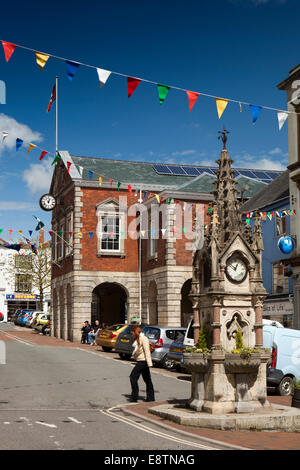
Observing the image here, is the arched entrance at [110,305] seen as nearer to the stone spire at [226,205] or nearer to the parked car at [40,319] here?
the parked car at [40,319]

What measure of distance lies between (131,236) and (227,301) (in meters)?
26.4

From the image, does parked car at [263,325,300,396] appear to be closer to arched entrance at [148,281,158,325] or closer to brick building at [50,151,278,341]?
brick building at [50,151,278,341]

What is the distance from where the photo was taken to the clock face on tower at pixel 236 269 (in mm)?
11453

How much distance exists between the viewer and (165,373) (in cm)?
1992

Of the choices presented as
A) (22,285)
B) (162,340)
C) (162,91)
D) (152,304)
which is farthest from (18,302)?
(162,91)

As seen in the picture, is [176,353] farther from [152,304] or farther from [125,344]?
[152,304]

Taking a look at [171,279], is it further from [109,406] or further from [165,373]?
[109,406]

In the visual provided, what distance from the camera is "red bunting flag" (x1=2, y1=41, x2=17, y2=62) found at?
12239 millimetres

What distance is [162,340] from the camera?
21.9 m

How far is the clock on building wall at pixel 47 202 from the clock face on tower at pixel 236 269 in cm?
2963

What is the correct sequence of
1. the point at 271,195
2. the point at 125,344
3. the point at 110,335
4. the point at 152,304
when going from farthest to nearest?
the point at 152,304, the point at 271,195, the point at 110,335, the point at 125,344

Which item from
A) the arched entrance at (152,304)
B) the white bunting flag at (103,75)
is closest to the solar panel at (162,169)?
the arched entrance at (152,304)
